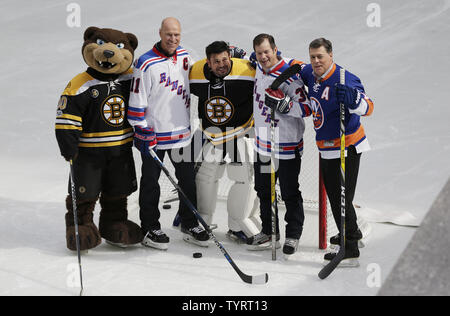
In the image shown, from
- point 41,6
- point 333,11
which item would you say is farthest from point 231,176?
point 41,6

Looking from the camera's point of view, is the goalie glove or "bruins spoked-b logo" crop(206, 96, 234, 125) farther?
"bruins spoked-b logo" crop(206, 96, 234, 125)

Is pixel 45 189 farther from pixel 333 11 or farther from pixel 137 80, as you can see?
pixel 333 11

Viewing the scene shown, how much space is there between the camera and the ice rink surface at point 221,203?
3.16 m

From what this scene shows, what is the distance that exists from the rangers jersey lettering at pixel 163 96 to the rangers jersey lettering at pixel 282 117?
1.17 feet

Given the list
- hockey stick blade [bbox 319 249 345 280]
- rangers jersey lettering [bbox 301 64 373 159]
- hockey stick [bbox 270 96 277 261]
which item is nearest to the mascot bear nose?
hockey stick [bbox 270 96 277 261]

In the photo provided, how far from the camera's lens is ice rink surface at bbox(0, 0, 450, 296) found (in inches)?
124

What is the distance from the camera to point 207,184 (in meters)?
3.65

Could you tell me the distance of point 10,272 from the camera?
3223mm

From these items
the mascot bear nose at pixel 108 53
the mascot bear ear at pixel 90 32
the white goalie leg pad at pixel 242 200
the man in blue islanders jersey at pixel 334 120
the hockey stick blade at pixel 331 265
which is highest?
the mascot bear ear at pixel 90 32

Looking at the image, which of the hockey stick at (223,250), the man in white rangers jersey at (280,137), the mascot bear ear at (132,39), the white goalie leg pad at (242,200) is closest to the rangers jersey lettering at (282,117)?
the man in white rangers jersey at (280,137)

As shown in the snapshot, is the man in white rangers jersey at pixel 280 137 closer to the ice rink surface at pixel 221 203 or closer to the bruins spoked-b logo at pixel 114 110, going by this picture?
the ice rink surface at pixel 221 203

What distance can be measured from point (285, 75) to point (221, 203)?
1.28m

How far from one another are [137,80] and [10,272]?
3.41 ft

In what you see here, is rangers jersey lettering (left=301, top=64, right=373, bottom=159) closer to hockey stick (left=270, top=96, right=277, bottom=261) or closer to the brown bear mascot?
hockey stick (left=270, top=96, right=277, bottom=261)
